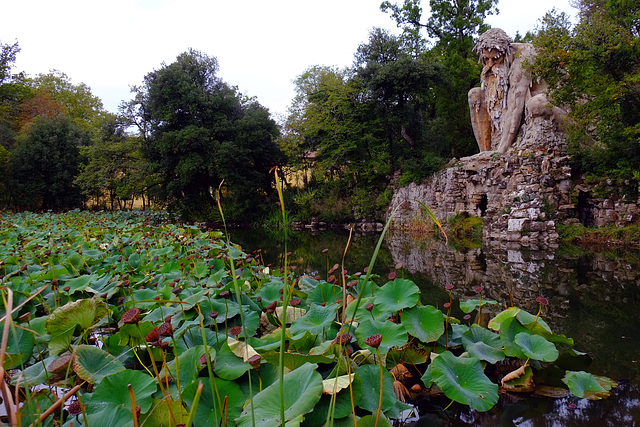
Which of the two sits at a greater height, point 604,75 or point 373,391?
point 604,75

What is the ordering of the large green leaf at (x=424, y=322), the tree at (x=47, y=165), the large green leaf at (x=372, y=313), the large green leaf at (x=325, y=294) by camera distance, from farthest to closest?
the tree at (x=47, y=165), the large green leaf at (x=325, y=294), the large green leaf at (x=372, y=313), the large green leaf at (x=424, y=322)

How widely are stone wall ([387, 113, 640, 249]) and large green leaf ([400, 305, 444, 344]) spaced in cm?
811

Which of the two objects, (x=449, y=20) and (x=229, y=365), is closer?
(x=229, y=365)

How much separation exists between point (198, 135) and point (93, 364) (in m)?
15.0

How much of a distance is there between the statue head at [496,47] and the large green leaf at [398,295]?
11.5 m

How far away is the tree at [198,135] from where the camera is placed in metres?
15.8

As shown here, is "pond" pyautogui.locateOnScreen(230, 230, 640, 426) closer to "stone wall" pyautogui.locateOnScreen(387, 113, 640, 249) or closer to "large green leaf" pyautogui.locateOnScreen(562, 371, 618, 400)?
"large green leaf" pyautogui.locateOnScreen(562, 371, 618, 400)

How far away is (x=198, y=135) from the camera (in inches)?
609

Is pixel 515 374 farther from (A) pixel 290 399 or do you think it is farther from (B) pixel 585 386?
(A) pixel 290 399

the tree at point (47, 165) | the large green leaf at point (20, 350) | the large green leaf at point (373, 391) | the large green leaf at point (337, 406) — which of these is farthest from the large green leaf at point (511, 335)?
the tree at point (47, 165)

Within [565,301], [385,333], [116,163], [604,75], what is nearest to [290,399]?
[385,333]

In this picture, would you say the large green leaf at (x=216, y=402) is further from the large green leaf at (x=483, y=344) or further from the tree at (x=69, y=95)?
the tree at (x=69, y=95)

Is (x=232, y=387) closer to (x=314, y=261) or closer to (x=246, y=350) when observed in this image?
(x=246, y=350)

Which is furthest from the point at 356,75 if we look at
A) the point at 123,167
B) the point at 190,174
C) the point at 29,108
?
the point at 29,108
